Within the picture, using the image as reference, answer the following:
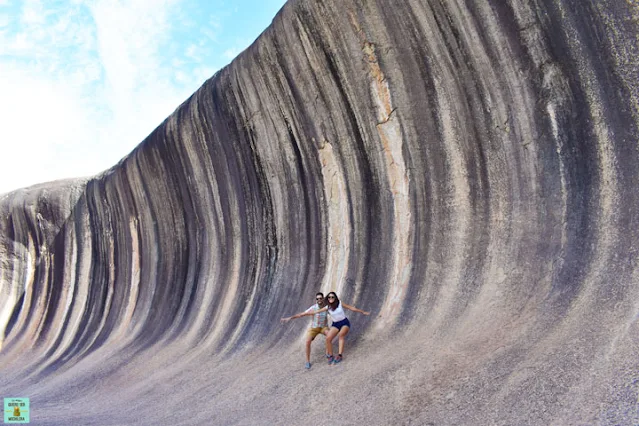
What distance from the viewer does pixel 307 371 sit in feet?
21.9

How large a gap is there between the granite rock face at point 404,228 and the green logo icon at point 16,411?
25 cm

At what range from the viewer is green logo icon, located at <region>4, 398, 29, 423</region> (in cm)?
722

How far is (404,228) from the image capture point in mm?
7504

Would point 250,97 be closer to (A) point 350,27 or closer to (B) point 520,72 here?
(A) point 350,27

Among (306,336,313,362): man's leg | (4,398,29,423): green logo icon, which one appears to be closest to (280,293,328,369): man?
(306,336,313,362): man's leg

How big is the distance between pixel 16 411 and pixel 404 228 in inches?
241

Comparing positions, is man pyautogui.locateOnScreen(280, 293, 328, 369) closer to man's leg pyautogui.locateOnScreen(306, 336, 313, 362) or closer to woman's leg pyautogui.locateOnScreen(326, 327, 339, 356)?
man's leg pyautogui.locateOnScreen(306, 336, 313, 362)

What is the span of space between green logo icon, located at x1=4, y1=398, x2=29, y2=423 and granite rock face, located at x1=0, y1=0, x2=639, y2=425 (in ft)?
0.82

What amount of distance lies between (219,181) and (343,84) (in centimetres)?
390

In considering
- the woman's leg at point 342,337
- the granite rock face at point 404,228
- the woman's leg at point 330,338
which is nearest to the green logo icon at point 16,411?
the granite rock face at point 404,228

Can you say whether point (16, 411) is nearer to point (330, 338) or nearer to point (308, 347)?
point (308, 347)

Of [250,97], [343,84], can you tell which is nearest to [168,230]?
[250,97]

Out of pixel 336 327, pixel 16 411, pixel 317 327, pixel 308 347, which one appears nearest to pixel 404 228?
pixel 336 327

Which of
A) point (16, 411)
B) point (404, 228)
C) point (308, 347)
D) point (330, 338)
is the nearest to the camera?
point (330, 338)
